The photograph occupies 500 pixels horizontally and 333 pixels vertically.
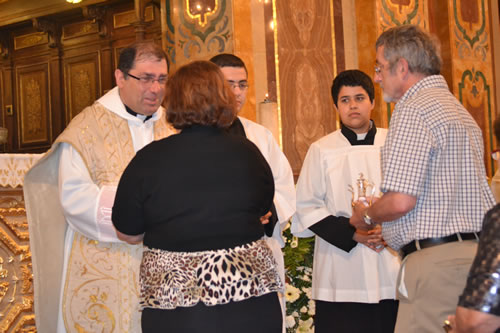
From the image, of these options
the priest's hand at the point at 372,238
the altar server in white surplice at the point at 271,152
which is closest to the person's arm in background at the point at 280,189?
the altar server in white surplice at the point at 271,152

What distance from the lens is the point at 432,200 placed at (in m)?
2.41

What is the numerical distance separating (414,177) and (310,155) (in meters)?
1.46

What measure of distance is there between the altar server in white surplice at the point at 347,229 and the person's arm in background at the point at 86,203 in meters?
1.11

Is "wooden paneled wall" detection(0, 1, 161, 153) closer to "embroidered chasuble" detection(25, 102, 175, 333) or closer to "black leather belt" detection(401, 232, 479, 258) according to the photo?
"embroidered chasuble" detection(25, 102, 175, 333)

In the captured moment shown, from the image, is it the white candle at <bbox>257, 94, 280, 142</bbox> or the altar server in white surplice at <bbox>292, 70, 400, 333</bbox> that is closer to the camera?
the altar server in white surplice at <bbox>292, 70, 400, 333</bbox>

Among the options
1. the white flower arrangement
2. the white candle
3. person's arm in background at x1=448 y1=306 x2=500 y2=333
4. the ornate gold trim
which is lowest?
the white flower arrangement

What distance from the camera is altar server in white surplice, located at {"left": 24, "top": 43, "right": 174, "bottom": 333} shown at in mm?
3268

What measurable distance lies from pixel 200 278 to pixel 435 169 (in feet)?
3.10

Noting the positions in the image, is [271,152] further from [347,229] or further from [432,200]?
[432,200]

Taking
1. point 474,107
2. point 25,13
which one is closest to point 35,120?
point 25,13

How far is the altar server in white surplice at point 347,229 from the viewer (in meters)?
3.49

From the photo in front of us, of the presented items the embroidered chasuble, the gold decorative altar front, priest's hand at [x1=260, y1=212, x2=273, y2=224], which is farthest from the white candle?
priest's hand at [x1=260, y1=212, x2=273, y2=224]

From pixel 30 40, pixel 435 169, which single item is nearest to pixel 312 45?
pixel 435 169

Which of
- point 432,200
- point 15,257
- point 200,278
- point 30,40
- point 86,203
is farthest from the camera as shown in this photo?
point 30,40
